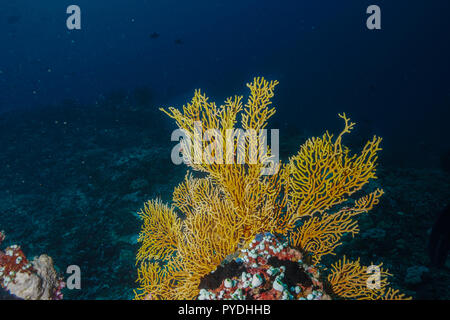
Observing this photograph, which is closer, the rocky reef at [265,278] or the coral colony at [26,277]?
the rocky reef at [265,278]

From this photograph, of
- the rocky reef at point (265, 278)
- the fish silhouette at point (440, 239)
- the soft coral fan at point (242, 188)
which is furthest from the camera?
the fish silhouette at point (440, 239)

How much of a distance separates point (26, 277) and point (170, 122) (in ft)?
45.2

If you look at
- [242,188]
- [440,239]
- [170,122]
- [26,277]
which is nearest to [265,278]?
[242,188]

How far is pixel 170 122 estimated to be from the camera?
54.0 feet

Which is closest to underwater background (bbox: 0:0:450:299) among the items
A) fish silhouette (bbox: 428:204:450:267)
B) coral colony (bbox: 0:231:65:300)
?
fish silhouette (bbox: 428:204:450:267)

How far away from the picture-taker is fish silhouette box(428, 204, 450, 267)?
4102 mm

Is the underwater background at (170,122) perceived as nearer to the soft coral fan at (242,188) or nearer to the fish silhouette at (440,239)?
the fish silhouette at (440,239)

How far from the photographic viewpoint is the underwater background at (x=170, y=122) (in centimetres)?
604

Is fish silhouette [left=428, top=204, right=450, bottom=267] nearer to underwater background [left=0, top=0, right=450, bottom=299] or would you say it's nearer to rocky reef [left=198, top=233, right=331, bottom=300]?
underwater background [left=0, top=0, right=450, bottom=299]

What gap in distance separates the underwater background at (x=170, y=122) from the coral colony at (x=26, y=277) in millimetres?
1300

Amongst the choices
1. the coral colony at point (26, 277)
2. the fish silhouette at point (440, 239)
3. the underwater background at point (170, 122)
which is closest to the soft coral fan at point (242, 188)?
the coral colony at point (26, 277)

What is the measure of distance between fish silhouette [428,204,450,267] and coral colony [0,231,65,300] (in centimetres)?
739

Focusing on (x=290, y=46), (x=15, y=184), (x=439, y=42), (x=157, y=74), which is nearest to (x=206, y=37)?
(x=290, y=46)

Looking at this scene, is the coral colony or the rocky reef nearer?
the rocky reef
